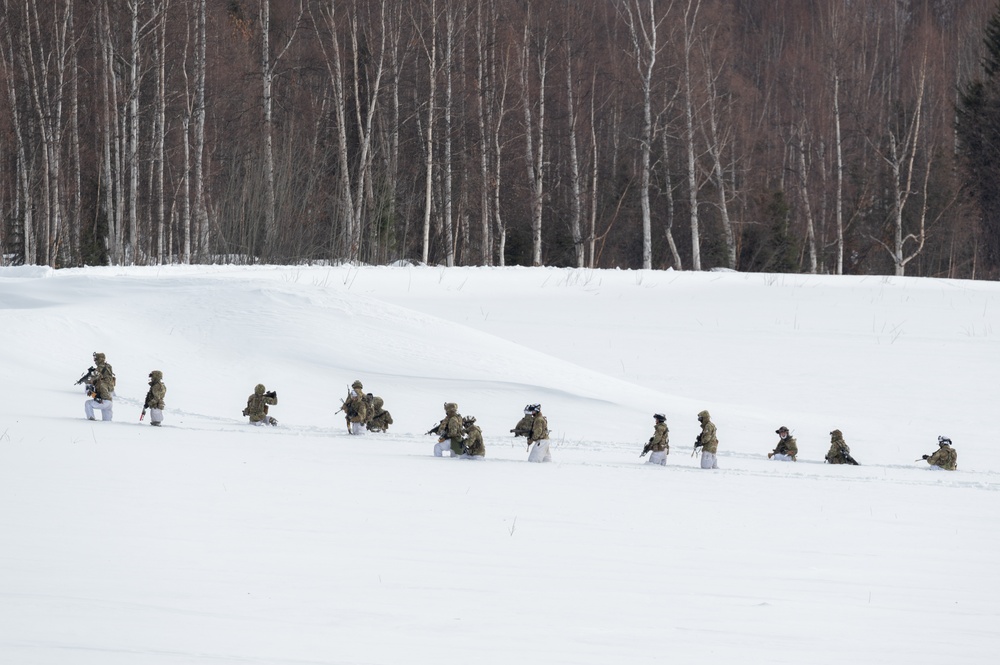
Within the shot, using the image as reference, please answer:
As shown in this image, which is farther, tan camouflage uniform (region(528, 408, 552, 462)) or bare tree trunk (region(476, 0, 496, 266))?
bare tree trunk (region(476, 0, 496, 266))

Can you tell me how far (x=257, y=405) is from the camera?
47.8 ft

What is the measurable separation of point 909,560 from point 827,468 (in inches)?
224

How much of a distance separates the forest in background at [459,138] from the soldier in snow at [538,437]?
16585mm

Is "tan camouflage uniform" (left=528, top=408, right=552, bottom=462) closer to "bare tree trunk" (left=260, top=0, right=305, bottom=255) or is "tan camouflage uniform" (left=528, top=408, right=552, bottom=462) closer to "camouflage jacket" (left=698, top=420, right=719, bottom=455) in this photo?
"camouflage jacket" (left=698, top=420, right=719, bottom=455)

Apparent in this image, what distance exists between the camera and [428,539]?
763 cm

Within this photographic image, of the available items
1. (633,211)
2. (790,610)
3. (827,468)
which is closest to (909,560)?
(790,610)

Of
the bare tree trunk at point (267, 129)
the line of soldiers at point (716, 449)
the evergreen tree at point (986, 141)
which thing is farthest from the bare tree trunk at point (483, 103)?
the evergreen tree at point (986, 141)

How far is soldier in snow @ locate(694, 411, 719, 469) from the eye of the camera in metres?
12.8

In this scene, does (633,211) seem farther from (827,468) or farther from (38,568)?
(38,568)

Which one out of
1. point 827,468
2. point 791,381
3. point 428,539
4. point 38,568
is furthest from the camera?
point 791,381

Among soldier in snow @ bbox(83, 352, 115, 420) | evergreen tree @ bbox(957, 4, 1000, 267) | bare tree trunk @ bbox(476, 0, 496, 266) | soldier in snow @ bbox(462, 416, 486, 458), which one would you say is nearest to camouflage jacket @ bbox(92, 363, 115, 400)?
soldier in snow @ bbox(83, 352, 115, 420)

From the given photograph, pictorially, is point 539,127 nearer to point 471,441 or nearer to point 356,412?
point 356,412

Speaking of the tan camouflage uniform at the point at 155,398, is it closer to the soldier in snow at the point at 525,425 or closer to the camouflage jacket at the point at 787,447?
the soldier in snow at the point at 525,425

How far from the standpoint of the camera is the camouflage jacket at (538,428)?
1233 cm
